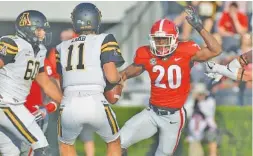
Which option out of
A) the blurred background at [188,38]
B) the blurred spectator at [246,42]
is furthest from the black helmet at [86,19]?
the blurred spectator at [246,42]

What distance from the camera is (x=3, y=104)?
264 inches

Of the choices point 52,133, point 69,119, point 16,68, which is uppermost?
point 16,68

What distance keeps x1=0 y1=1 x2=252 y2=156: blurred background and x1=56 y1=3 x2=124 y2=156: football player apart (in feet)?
6.12

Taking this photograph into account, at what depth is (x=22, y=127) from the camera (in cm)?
664

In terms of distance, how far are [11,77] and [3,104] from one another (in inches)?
9.0

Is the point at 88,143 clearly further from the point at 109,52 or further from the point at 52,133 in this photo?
the point at 109,52

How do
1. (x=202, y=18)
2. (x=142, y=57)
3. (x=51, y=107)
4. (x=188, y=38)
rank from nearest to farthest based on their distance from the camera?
(x=142, y=57), (x=51, y=107), (x=188, y=38), (x=202, y=18)

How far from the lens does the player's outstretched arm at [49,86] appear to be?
23.1ft

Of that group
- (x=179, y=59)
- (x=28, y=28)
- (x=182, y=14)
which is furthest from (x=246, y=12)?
(x=28, y=28)

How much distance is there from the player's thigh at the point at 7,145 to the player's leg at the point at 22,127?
95 mm

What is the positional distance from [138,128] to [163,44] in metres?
0.72

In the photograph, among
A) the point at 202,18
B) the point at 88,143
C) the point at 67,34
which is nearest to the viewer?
the point at 88,143

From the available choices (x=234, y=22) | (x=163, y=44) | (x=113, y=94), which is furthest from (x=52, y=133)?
(x=234, y=22)

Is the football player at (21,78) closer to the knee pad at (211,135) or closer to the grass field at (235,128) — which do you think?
the grass field at (235,128)
